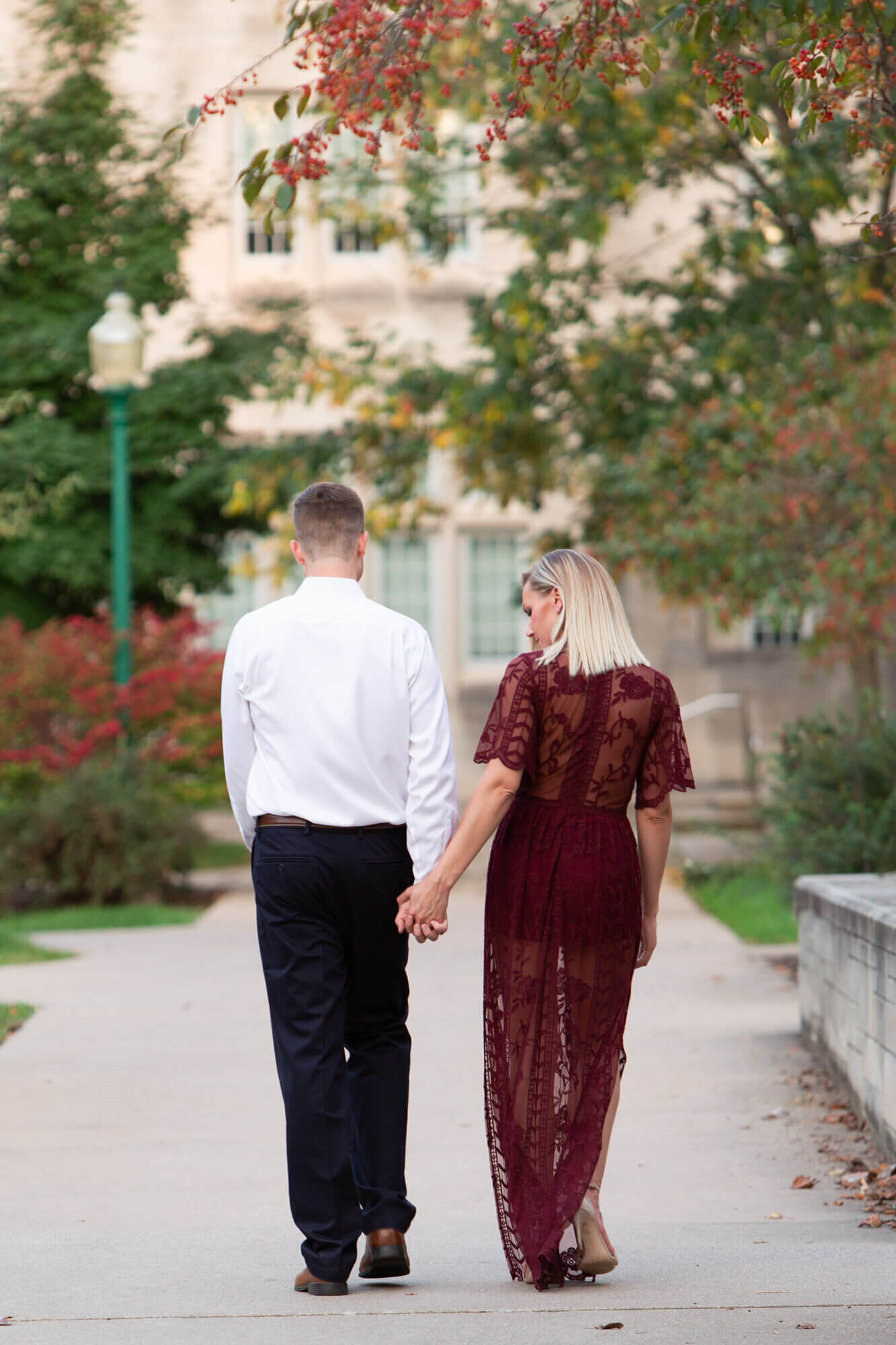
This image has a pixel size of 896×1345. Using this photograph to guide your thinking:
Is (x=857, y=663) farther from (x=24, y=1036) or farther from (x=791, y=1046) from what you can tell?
(x=24, y=1036)

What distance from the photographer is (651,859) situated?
510 cm

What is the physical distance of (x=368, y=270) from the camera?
87.5ft

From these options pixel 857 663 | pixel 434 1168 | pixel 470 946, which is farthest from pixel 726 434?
pixel 434 1168

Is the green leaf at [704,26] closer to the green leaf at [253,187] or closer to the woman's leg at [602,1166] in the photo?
the green leaf at [253,187]

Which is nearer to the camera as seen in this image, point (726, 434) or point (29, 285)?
point (726, 434)

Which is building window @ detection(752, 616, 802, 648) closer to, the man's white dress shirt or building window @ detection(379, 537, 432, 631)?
building window @ detection(379, 537, 432, 631)

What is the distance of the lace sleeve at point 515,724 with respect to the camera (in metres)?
4.87

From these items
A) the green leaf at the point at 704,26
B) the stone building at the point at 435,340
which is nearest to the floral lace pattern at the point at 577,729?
the green leaf at the point at 704,26

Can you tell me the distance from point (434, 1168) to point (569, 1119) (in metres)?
1.88

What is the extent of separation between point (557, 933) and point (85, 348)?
1345 centimetres

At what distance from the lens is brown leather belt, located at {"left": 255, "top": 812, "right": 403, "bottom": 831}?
193 inches

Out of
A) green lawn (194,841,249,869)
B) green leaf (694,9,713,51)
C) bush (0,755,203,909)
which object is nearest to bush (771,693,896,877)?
bush (0,755,203,909)

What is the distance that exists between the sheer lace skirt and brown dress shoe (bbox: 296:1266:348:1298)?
1.44 ft

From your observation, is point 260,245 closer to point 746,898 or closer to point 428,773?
point 746,898
